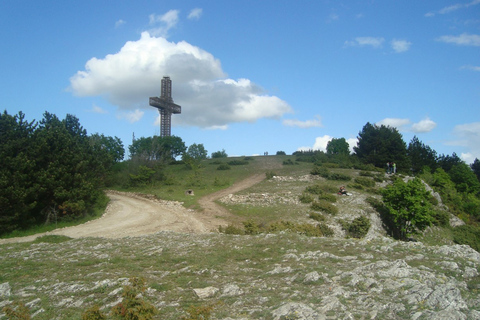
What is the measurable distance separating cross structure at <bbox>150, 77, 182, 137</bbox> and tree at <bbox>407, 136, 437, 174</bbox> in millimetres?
52362

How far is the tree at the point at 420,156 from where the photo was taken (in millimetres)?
70450

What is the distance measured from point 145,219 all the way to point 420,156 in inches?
2834

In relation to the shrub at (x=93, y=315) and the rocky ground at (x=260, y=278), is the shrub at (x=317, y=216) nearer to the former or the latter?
the rocky ground at (x=260, y=278)

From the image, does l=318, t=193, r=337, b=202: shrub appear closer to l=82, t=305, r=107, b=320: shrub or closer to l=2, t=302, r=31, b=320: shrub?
l=82, t=305, r=107, b=320: shrub

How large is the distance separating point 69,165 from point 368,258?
82.1 ft

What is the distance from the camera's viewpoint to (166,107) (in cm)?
6625

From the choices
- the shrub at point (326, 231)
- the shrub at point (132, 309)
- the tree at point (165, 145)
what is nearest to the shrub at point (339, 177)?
the shrub at point (326, 231)

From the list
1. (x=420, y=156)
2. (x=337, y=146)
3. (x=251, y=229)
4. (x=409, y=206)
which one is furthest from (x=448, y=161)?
(x=251, y=229)

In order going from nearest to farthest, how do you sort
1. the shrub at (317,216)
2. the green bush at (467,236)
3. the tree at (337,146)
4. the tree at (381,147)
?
the shrub at (317,216) < the green bush at (467,236) < the tree at (381,147) < the tree at (337,146)

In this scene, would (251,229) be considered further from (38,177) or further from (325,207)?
(38,177)

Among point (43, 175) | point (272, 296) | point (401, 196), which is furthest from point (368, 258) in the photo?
point (43, 175)

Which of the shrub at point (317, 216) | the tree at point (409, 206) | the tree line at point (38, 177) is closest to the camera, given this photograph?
the tree line at point (38, 177)

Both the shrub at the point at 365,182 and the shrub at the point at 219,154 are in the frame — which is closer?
the shrub at the point at 365,182

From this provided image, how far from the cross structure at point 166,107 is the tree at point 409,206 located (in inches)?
1918
